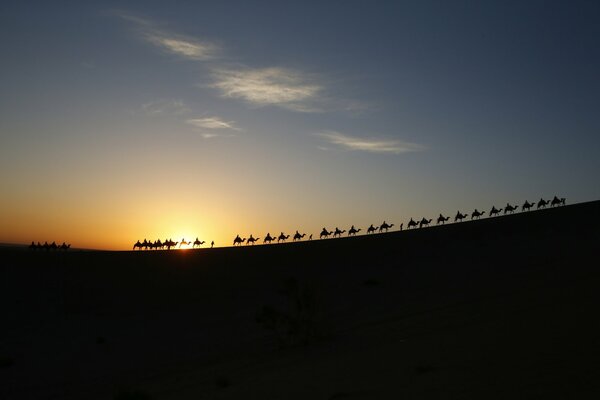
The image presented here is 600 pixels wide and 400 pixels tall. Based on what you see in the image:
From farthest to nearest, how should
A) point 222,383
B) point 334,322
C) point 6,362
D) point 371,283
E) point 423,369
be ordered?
point 371,283
point 6,362
point 334,322
point 222,383
point 423,369

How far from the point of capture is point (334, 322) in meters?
21.3

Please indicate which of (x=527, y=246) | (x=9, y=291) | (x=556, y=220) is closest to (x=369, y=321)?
(x=527, y=246)

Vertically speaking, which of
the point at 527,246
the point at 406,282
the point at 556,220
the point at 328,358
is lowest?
the point at 328,358

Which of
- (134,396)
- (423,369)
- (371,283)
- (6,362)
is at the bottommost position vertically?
(134,396)

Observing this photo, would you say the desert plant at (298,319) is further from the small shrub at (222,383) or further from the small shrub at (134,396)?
the small shrub at (134,396)

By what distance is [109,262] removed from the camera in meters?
52.1

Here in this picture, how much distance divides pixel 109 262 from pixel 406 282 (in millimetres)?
31870

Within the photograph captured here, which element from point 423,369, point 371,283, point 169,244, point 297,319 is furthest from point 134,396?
point 169,244

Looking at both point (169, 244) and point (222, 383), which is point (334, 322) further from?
point (169, 244)

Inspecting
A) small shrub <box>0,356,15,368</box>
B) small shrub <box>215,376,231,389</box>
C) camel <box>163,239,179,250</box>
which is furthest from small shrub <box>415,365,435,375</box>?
camel <box>163,239,179,250</box>

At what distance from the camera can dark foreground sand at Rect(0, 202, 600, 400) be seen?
10250 millimetres

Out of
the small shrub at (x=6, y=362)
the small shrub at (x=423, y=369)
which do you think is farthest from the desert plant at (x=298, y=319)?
the small shrub at (x=6, y=362)

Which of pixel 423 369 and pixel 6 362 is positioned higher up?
pixel 423 369

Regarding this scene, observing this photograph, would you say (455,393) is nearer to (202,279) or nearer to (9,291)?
(202,279)
